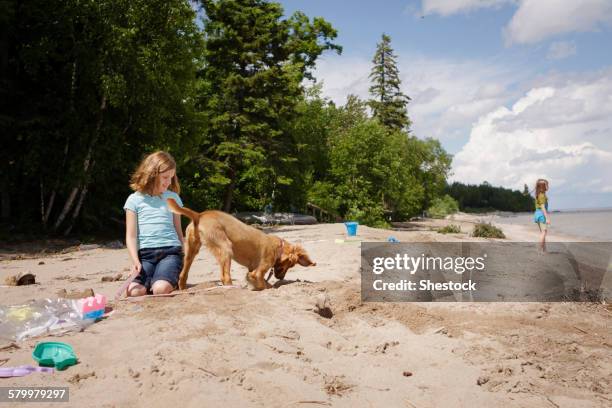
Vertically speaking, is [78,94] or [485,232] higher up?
[78,94]

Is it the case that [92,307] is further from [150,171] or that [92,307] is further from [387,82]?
[387,82]

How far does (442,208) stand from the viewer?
69750mm

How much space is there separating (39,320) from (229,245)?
239 centimetres

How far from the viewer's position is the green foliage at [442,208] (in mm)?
61625

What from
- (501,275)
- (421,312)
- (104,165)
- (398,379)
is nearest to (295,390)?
(398,379)

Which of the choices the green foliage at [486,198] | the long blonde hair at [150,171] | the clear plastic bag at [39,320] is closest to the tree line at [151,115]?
the long blonde hair at [150,171]

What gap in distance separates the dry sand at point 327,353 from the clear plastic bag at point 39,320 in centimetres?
21

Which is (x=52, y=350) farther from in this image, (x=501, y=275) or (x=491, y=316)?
(x=501, y=275)

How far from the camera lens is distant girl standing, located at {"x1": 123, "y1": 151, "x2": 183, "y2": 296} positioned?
5.73 meters

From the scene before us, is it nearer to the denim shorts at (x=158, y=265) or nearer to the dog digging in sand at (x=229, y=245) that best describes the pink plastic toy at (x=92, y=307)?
the denim shorts at (x=158, y=265)

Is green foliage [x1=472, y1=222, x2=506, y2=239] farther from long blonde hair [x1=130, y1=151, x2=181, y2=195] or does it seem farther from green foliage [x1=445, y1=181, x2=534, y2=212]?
green foliage [x1=445, y1=181, x2=534, y2=212]

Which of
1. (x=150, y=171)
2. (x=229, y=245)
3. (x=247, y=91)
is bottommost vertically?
(x=229, y=245)

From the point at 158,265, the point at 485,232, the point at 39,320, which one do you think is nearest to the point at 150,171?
the point at 158,265

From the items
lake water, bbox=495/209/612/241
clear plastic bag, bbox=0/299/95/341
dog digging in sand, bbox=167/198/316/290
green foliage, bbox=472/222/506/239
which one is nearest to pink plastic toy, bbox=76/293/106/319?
clear plastic bag, bbox=0/299/95/341
